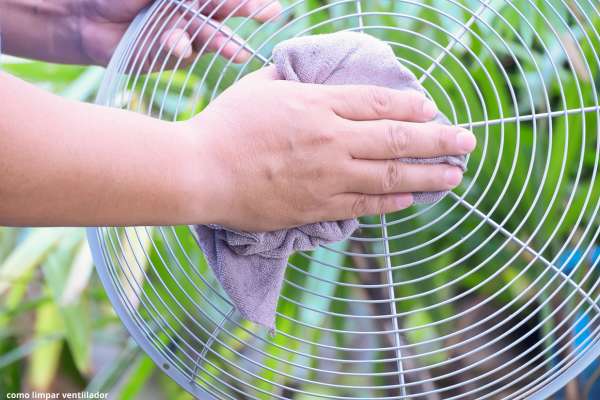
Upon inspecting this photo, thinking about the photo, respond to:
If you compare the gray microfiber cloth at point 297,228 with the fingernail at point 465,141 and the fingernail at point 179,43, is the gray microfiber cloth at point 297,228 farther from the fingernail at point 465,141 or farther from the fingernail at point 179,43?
the fingernail at point 179,43

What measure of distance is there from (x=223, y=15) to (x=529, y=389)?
545 mm

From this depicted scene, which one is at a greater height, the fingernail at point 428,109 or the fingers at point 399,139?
the fingernail at point 428,109

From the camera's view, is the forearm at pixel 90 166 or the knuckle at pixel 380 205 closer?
the forearm at pixel 90 166

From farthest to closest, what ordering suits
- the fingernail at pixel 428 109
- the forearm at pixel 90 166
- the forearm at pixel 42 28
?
1. the forearm at pixel 42 28
2. the fingernail at pixel 428 109
3. the forearm at pixel 90 166

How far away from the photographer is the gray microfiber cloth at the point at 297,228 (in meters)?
0.64

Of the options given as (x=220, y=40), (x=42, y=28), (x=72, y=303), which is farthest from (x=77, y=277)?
(x=220, y=40)

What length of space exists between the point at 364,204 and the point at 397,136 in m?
0.07

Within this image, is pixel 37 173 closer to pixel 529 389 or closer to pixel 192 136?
pixel 192 136

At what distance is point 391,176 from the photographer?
0.62 meters

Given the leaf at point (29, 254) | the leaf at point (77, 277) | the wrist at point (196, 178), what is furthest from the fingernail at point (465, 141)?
the leaf at point (29, 254)

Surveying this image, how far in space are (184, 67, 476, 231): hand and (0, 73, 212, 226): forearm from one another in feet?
0.07

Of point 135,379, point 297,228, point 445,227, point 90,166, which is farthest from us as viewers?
point 135,379

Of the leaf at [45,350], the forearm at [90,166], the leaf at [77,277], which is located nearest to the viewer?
the forearm at [90,166]

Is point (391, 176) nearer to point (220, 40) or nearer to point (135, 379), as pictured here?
point (220, 40)
